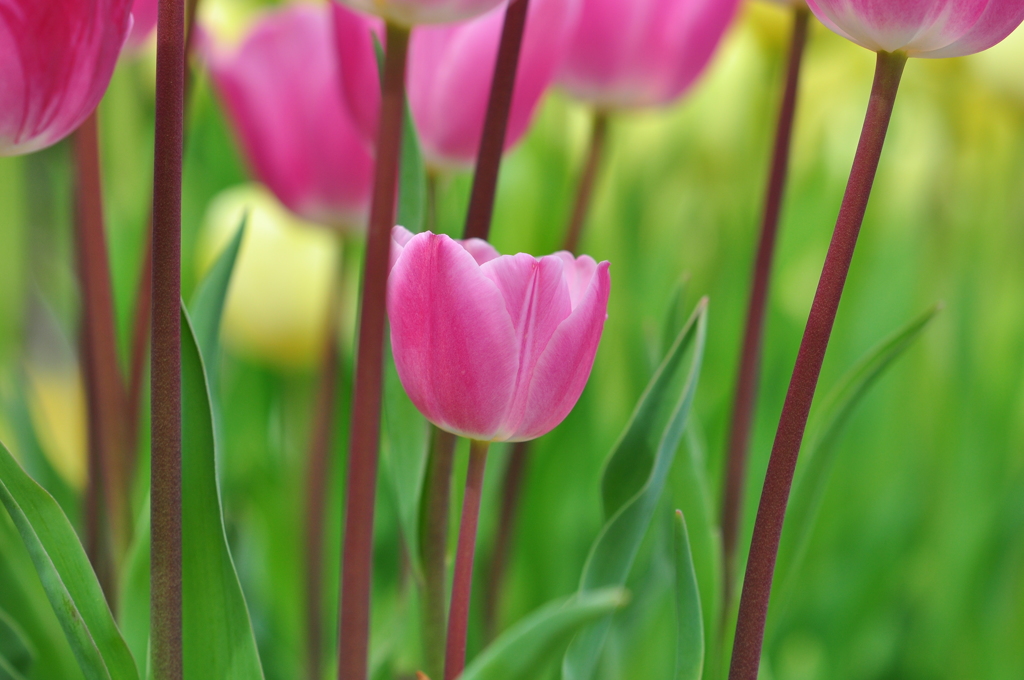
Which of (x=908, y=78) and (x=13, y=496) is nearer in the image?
(x=13, y=496)

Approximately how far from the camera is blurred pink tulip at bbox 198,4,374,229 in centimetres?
47

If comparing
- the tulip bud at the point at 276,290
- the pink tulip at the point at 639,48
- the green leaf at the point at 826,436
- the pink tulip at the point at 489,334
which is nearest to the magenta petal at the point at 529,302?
the pink tulip at the point at 489,334

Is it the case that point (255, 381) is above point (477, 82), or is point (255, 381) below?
below

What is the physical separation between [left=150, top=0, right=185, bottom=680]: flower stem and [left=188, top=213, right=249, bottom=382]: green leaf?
11 centimetres

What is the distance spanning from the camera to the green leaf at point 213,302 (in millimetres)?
313

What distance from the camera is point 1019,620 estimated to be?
1.85 feet

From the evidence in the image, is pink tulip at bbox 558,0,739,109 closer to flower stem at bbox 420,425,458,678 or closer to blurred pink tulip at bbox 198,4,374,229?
blurred pink tulip at bbox 198,4,374,229

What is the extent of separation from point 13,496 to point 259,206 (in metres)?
0.46

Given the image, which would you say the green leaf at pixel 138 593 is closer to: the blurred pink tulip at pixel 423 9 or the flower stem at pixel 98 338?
the flower stem at pixel 98 338

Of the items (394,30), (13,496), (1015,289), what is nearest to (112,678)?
(13,496)

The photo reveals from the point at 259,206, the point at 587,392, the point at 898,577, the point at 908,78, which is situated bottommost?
the point at 898,577

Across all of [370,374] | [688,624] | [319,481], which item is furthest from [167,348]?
[319,481]

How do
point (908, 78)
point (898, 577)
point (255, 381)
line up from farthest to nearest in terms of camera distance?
1. point (908, 78)
2. point (255, 381)
3. point (898, 577)

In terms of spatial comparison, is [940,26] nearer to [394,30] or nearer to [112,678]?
[394,30]
